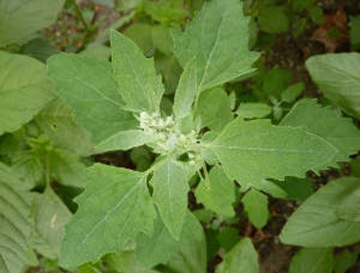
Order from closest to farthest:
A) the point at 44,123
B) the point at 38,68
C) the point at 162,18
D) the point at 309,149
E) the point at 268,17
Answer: the point at 309,149 → the point at 38,68 → the point at 44,123 → the point at 162,18 → the point at 268,17

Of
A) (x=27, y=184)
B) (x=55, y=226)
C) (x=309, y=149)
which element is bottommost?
(x=55, y=226)

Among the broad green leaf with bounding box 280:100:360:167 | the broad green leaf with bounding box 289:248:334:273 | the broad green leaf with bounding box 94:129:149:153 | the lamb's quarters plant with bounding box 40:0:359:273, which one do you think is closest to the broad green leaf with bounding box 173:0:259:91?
the lamb's quarters plant with bounding box 40:0:359:273

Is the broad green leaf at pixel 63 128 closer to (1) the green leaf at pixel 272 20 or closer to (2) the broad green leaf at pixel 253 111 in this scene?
(2) the broad green leaf at pixel 253 111

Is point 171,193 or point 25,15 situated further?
point 25,15

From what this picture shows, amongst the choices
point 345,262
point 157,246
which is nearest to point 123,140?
point 157,246

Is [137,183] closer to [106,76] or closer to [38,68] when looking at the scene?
[106,76]

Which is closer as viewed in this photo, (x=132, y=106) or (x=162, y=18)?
(x=132, y=106)

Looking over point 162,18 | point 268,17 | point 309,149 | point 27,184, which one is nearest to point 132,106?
point 309,149

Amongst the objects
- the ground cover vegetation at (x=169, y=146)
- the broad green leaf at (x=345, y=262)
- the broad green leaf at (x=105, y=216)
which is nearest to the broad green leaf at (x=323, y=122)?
the ground cover vegetation at (x=169, y=146)

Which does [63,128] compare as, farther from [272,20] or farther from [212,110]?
[272,20]
